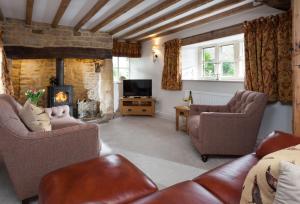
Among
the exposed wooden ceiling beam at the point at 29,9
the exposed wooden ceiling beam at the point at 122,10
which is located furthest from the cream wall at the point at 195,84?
the exposed wooden ceiling beam at the point at 29,9

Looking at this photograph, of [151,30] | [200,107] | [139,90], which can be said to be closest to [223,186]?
[200,107]

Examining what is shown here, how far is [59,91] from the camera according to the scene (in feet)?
16.2

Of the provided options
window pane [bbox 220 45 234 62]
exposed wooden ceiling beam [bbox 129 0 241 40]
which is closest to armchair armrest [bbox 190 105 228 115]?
window pane [bbox 220 45 234 62]

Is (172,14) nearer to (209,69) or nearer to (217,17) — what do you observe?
(217,17)

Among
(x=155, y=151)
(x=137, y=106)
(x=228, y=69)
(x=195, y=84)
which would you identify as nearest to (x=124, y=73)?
(x=137, y=106)

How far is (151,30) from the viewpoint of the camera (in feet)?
16.6

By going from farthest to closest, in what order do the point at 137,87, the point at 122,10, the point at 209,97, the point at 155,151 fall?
the point at 137,87 → the point at 209,97 → the point at 122,10 → the point at 155,151

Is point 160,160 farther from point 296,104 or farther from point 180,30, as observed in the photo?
point 180,30

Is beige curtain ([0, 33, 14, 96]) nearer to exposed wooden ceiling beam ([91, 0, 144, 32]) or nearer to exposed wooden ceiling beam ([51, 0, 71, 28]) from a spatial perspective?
exposed wooden ceiling beam ([51, 0, 71, 28])

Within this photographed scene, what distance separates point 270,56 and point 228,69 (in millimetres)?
1290

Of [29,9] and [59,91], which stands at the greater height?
[29,9]

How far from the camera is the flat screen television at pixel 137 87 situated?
591 cm

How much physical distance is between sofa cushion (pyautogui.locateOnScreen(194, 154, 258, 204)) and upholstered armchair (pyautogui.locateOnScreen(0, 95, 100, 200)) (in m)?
1.22

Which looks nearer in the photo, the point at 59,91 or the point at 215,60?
the point at 215,60
